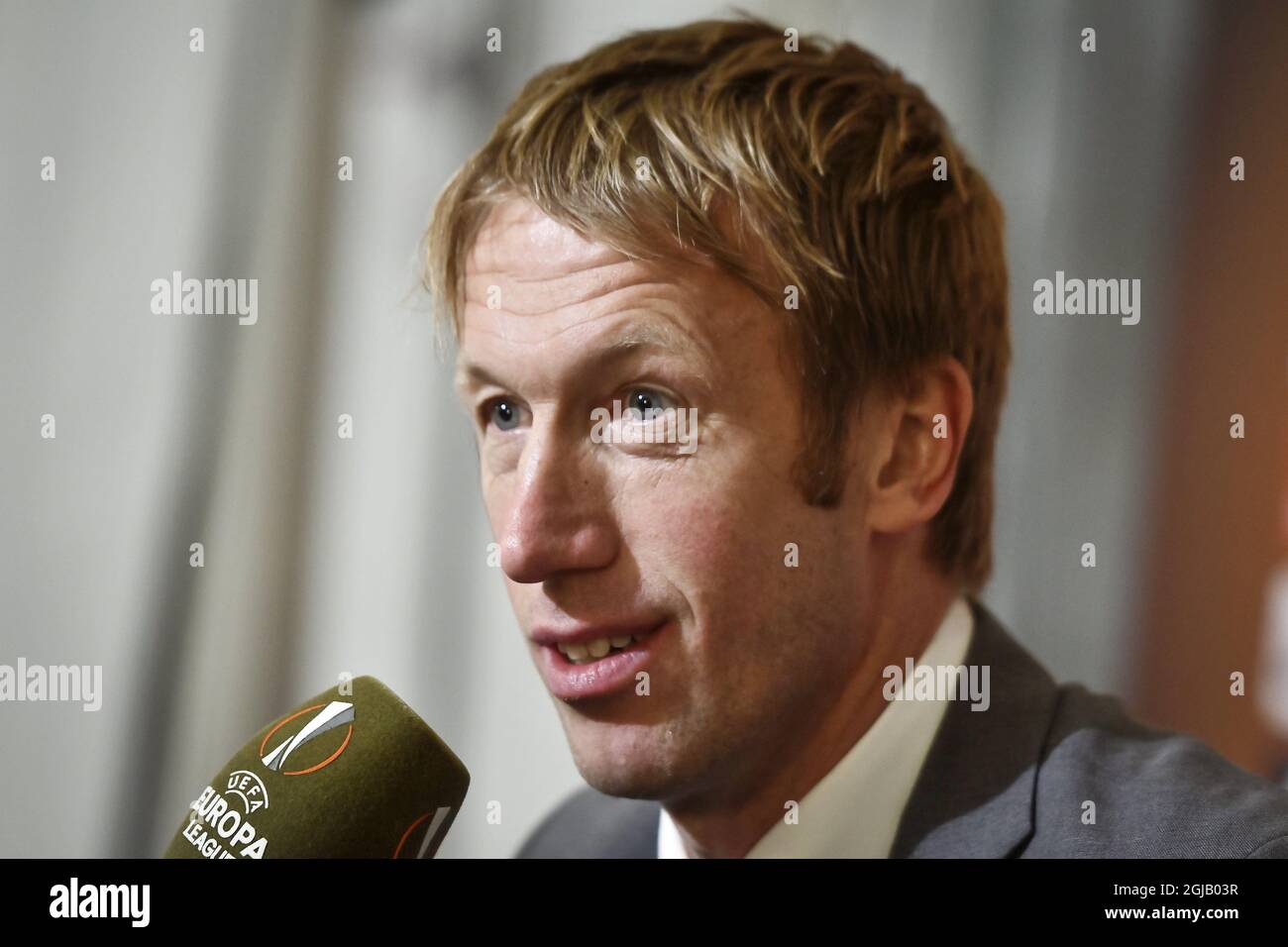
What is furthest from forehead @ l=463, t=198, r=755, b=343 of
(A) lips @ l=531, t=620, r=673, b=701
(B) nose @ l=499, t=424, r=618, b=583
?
(A) lips @ l=531, t=620, r=673, b=701

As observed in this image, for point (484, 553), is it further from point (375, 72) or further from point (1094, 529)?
point (1094, 529)

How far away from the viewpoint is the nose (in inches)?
46.5

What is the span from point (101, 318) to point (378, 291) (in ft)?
1.12

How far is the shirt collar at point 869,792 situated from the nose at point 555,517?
345 mm

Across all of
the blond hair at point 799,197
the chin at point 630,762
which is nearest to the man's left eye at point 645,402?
the blond hair at point 799,197

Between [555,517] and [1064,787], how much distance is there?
56 cm

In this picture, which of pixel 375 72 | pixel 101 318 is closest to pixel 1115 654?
pixel 375 72
